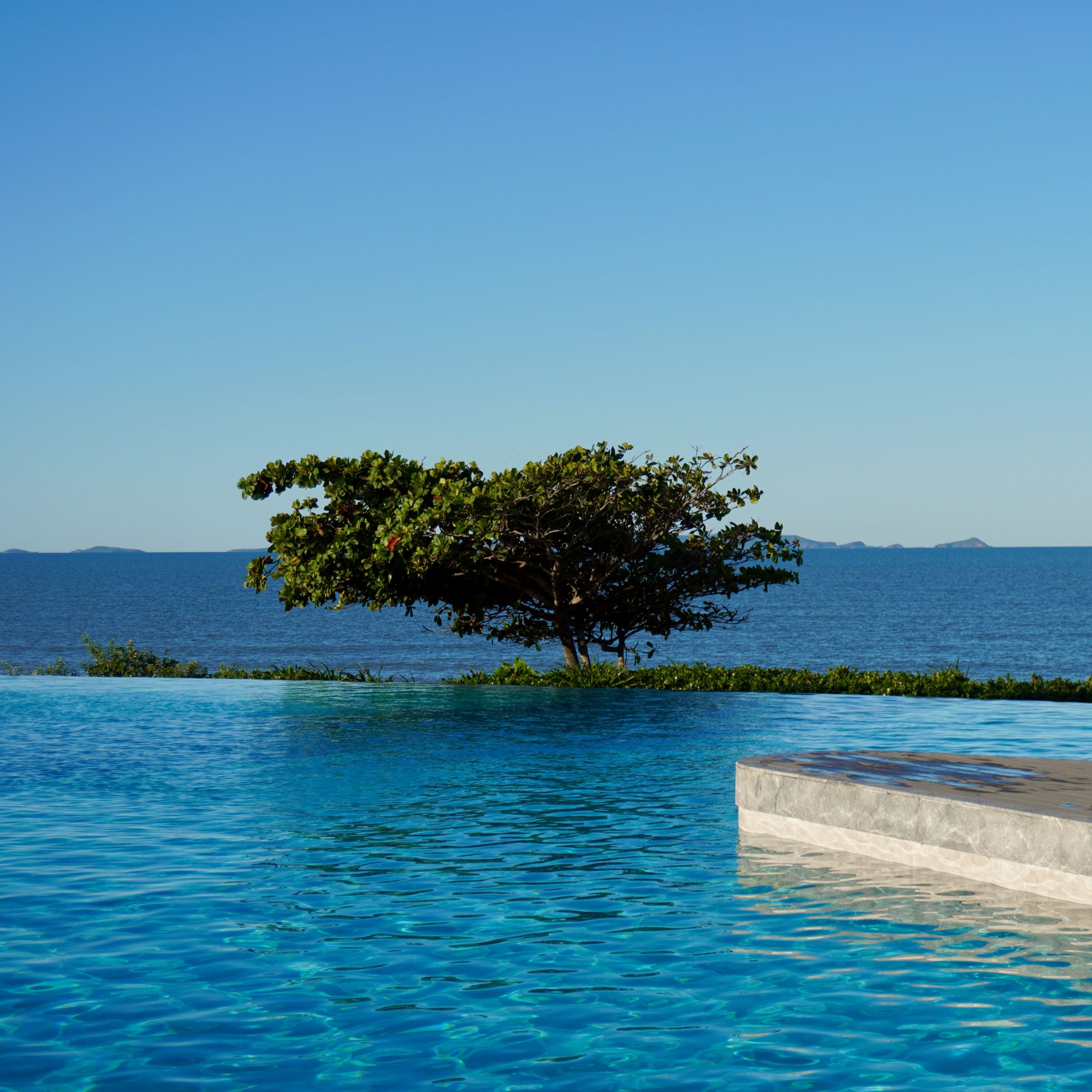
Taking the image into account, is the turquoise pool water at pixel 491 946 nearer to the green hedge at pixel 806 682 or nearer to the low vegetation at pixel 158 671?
the green hedge at pixel 806 682

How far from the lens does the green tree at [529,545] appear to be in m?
22.9

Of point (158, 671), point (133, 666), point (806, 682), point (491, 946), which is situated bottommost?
point (491, 946)

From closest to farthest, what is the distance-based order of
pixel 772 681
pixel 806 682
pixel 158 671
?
pixel 806 682
pixel 772 681
pixel 158 671

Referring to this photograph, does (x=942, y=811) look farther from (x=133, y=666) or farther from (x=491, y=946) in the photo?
(x=133, y=666)

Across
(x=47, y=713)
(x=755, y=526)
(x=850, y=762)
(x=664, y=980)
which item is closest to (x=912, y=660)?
(x=755, y=526)

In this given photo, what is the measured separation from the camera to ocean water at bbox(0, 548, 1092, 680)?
63656mm

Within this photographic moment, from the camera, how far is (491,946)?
7.66 meters

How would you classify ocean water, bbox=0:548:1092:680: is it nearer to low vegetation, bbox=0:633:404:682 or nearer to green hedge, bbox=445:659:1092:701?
low vegetation, bbox=0:633:404:682

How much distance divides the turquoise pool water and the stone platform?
0.21m

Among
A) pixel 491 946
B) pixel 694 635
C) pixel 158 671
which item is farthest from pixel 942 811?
pixel 694 635

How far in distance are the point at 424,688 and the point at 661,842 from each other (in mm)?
14759

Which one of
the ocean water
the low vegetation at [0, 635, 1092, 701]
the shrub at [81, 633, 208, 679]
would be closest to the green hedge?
the low vegetation at [0, 635, 1092, 701]

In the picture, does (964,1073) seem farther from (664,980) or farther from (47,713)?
(47,713)

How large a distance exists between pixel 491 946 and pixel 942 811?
A: 3628 mm
